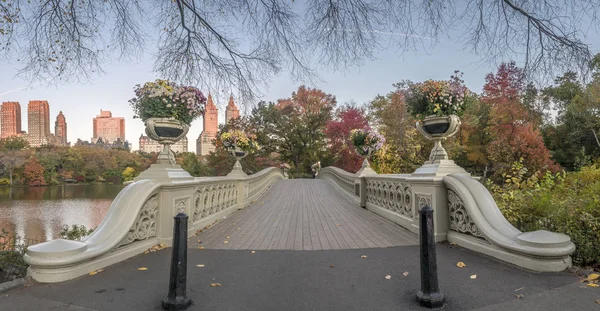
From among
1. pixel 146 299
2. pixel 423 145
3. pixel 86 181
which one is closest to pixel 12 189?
pixel 86 181

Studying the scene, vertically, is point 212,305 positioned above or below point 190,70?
below

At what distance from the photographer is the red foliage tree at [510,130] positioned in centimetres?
2036

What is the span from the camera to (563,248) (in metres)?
3.53

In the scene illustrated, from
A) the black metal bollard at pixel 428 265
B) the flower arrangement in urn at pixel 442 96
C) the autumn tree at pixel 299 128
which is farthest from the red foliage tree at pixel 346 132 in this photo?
the black metal bollard at pixel 428 265

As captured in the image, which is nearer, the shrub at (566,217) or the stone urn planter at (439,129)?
the shrub at (566,217)

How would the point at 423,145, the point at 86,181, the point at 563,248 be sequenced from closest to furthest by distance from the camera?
the point at 563,248 < the point at 423,145 < the point at 86,181

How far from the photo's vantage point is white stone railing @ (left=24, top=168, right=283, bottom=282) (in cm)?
350

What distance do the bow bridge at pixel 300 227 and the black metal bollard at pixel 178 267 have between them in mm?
1529

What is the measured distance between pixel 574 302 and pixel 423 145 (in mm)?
19978

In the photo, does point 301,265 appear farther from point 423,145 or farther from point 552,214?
point 423,145

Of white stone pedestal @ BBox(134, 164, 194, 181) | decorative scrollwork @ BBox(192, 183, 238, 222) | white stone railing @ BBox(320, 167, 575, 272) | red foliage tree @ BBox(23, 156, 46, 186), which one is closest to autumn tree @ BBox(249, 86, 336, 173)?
decorative scrollwork @ BBox(192, 183, 238, 222)

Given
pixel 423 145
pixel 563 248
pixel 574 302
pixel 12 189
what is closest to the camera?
pixel 574 302

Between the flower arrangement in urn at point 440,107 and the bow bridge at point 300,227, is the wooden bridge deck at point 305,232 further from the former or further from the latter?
the flower arrangement in urn at point 440,107

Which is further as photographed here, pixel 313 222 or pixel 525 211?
Answer: pixel 313 222
